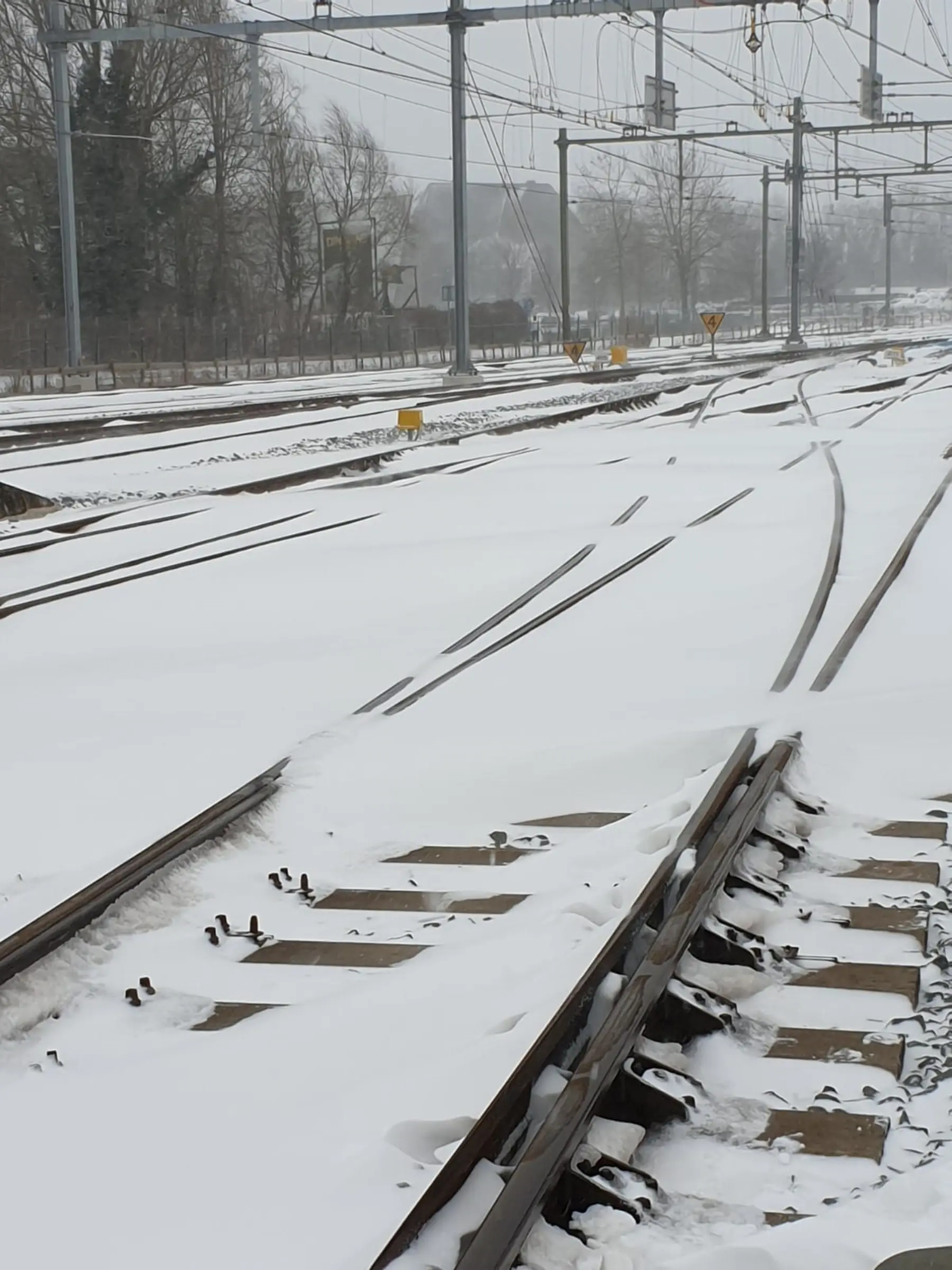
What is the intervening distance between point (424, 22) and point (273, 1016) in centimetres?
2723

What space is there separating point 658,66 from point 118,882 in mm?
27349

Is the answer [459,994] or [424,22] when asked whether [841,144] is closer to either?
[424,22]

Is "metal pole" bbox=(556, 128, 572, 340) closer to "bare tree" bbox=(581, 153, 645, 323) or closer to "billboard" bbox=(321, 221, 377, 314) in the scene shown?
"billboard" bbox=(321, 221, 377, 314)

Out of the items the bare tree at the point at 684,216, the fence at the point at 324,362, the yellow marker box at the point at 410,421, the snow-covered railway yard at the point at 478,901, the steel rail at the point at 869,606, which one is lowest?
the snow-covered railway yard at the point at 478,901

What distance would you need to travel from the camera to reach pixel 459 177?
3097cm

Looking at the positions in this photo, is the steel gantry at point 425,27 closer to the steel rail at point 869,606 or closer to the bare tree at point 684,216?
the steel rail at point 869,606

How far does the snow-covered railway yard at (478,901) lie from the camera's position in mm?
2916

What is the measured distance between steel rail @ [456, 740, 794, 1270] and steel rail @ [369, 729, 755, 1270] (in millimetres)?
63

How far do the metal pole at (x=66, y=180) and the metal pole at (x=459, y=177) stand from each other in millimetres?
7712

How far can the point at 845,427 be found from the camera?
21406mm

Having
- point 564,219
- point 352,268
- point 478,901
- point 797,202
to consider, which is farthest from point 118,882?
point 352,268

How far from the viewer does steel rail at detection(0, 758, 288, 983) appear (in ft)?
13.2

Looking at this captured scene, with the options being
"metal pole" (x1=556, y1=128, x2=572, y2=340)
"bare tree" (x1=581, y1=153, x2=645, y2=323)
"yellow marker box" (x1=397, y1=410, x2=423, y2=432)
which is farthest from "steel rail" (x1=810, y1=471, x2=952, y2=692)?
"bare tree" (x1=581, y1=153, x2=645, y2=323)

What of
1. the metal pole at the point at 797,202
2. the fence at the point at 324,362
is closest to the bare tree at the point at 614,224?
the fence at the point at 324,362
